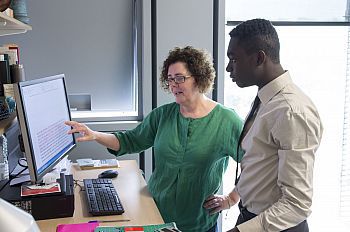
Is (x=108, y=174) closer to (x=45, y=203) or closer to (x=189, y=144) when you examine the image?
(x=189, y=144)

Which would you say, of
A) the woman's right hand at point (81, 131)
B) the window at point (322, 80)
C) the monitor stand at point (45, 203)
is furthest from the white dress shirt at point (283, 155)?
the window at point (322, 80)

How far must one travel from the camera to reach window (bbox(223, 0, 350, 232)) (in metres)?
3.01

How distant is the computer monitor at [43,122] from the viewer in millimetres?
1342

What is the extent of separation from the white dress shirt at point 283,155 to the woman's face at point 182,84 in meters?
0.70

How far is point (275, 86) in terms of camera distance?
4.27ft

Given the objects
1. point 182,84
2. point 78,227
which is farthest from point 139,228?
point 182,84

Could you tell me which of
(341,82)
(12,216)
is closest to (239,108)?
(341,82)

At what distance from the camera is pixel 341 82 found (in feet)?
10.5

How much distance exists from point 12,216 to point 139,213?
1321mm

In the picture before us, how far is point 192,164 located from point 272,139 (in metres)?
0.69

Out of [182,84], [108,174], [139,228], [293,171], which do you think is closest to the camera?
[293,171]

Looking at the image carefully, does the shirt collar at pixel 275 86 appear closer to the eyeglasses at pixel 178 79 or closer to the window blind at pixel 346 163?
the eyeglasses at pixel 178 79

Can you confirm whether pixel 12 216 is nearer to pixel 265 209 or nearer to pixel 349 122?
pixel 265 209

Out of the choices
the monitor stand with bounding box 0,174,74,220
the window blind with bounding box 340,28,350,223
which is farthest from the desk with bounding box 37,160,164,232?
the window blind with bounding box 340,28,350,223
